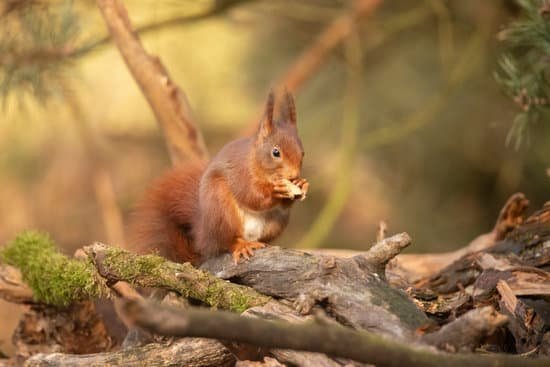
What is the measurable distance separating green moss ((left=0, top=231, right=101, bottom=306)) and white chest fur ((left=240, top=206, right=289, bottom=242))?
410 millimetres

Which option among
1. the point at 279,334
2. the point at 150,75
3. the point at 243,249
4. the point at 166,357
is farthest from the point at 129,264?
the point at 150,75

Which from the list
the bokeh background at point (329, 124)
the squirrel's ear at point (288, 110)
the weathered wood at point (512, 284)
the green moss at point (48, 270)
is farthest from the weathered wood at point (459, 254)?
the bokeh background at point (329, 124)

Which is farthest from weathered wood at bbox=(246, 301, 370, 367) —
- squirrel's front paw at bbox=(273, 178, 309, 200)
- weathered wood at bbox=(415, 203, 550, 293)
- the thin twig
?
the thin twig

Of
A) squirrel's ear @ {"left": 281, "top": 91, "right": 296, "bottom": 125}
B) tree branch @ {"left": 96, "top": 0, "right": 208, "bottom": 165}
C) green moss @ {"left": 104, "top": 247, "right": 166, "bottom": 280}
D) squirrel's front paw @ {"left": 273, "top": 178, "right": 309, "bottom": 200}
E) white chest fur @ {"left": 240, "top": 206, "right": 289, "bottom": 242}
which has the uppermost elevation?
tree branch @ {"left": 96, "top": 0, "right": 208, "bottom": 165}

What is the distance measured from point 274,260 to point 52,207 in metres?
3.23

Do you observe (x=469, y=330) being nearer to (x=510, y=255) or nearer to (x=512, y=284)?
(x=512, y=284)

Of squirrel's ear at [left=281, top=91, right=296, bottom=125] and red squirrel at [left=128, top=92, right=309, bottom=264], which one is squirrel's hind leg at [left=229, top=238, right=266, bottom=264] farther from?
squirrel's ear at [left=281, top=91, right=296, bottom=125]

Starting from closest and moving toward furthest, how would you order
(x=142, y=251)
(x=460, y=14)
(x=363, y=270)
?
(x=363, y=270)
(x=142, y=251)
(x=460, y=14)

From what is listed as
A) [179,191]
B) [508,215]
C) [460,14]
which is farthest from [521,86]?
[460,14]

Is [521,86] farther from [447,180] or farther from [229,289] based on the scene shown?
[447,180]

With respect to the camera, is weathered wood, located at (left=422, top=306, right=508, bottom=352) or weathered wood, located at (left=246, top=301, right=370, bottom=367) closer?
weathered wood, located at (left=422, top=306, right=508, bottom=352)

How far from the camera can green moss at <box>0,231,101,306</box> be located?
1.97 meters

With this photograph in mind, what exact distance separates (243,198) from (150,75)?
0.93 m

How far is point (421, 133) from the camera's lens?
462cm
